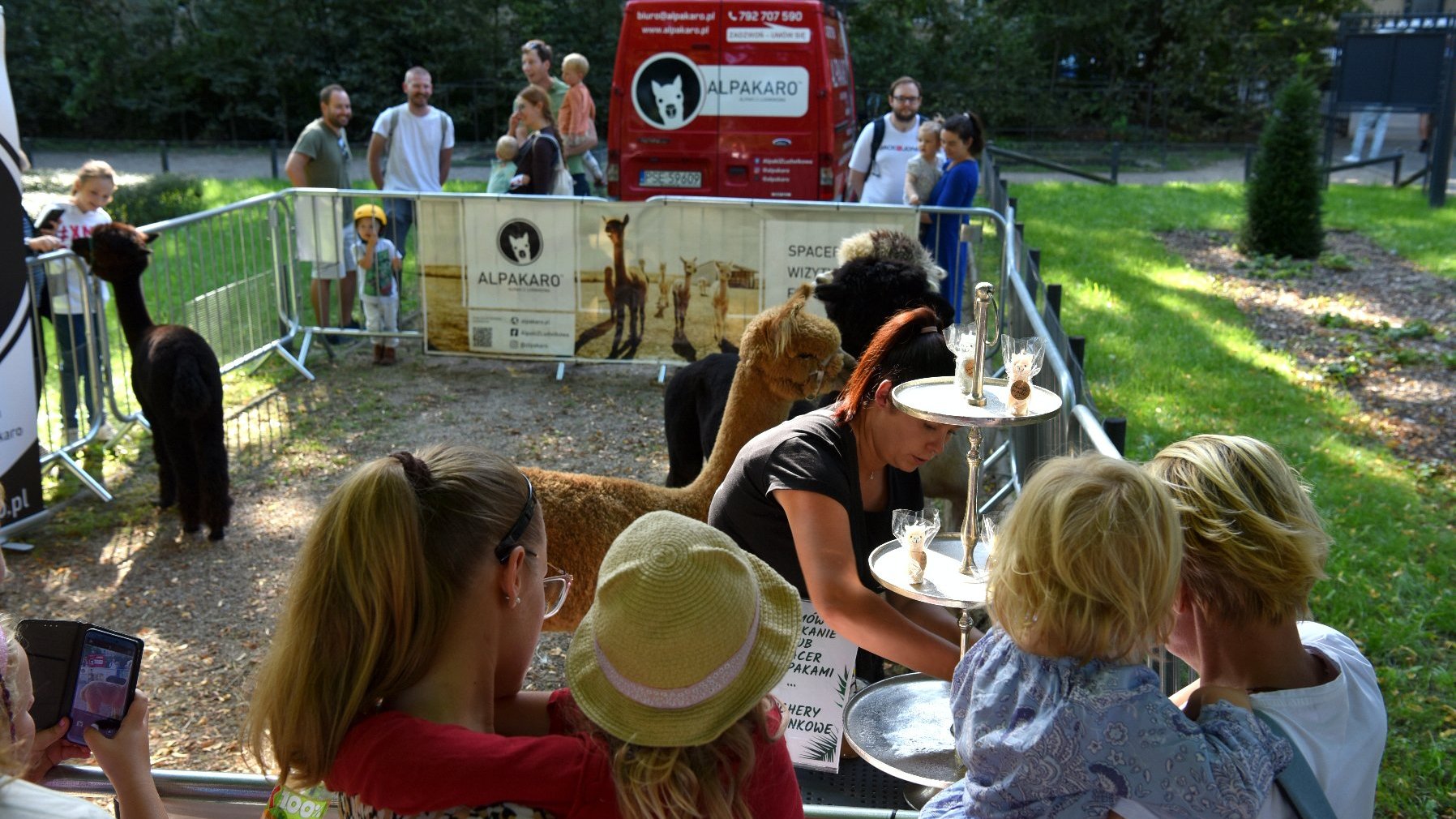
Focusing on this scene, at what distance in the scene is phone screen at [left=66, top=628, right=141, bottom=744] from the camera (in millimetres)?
1950

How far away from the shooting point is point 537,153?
30.5 feet

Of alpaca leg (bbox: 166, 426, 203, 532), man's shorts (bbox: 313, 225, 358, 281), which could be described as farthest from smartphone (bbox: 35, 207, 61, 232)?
man's shorts (bbox: 313, 225, 358, 281)

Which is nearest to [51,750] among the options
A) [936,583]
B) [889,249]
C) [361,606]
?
[361,606]

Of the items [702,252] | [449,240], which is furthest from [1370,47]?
[449,240]

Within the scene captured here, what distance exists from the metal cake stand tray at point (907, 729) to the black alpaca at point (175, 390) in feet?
13.4

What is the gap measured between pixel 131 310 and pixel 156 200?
9365mm

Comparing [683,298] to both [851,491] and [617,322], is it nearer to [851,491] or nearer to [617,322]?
[617,322]

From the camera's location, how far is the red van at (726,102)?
35.2 ft

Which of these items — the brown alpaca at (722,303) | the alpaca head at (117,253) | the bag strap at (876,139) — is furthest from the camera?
the bag strap at (876,139)

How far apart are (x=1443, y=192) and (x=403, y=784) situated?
60.3 ft

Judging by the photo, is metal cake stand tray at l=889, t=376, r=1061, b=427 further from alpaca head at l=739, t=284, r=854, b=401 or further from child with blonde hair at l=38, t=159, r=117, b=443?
child with blonde hair at l=38, t=159, r=117, b=443

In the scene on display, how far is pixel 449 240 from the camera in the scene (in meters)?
8.97

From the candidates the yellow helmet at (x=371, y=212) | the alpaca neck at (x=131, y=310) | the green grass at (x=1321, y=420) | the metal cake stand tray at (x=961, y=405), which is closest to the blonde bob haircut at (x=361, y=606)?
the metal cake stand tray at (x=961, y=405)

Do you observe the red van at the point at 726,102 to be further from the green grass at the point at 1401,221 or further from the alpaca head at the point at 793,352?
the alpaca head at the point at 793,352
